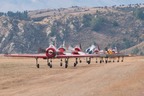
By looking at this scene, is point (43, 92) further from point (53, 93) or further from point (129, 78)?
point (129, 78)

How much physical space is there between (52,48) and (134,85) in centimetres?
3462

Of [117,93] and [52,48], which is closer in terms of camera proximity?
[117,93]

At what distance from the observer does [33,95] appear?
25625mm

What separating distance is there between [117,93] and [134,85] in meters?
3.09

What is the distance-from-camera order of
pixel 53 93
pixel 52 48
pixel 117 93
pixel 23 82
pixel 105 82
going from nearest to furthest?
pixel 117 93
pixel 53 93
pixel 105 82
pixel 23 82
pixel 52 48

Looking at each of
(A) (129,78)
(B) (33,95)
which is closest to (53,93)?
(B) (33,95)

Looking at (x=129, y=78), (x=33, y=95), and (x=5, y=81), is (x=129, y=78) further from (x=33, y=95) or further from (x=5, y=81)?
(x=5, y=81)

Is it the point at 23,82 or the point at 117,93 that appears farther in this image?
the point at 23,82

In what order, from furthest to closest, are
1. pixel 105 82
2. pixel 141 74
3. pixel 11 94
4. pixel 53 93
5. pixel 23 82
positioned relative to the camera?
pixel 23 82
pixel 141 74
pixel 105 82
pixel 11 94
pixel 53 93

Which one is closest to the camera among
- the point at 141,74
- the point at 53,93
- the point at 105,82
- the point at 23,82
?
the point at 53,93

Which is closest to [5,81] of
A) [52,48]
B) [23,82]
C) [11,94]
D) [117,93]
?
[23,82]

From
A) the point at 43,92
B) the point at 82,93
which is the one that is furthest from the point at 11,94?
the point at 82,93

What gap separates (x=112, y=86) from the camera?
2681 cm

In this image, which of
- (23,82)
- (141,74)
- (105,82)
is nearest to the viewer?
(105,82)
